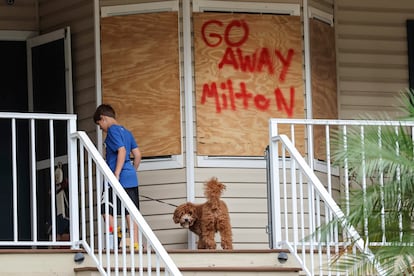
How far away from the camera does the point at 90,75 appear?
14.3 meters

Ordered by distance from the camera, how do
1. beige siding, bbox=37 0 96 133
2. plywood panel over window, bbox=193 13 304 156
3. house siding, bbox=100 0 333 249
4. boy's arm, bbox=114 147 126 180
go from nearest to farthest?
boy's arm, bbox=114 147 126 180, house siding, bbox=100 0 333 249, plywood panel over window, bbox=193 13 304 156, beige siding, bbox=37 0 96 133

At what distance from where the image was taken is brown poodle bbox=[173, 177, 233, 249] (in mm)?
→ 12812

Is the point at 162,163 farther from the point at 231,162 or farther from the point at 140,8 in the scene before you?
the point at 140,8

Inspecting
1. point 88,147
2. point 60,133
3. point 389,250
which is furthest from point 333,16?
point 389,250

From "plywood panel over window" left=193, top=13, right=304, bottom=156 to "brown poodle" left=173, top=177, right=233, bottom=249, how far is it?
1.02 metres

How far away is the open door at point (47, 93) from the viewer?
14484 millimetres

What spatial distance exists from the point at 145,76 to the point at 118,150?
1.46m

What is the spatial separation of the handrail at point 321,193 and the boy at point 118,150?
1.33 m

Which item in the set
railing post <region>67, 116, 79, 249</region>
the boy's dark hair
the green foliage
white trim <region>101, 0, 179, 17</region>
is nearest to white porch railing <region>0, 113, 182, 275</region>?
railing post <region>67, 116, 79, 249</region>

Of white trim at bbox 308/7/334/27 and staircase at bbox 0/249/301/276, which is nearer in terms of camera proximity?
staircase at bbox 0/249/301/276

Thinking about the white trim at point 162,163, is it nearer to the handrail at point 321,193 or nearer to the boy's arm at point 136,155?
the boy's arm at point 136,155

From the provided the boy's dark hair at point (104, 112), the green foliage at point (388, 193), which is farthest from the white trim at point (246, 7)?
the green foliage at point (388, 193)

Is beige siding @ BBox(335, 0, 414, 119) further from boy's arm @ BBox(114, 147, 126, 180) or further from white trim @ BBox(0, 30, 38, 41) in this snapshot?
white trim @ BBox(0, 30, 38, 41)

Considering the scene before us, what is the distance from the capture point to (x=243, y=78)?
14.1 metres
